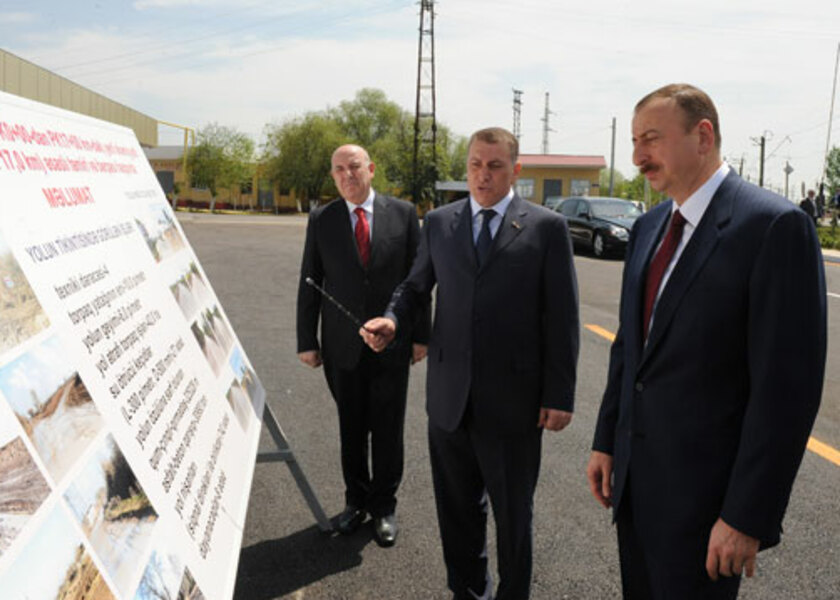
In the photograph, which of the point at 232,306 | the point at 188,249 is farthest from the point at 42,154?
the point at 232,306

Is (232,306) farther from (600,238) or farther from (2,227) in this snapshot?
(600,238)

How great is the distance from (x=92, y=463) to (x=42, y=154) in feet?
2.35

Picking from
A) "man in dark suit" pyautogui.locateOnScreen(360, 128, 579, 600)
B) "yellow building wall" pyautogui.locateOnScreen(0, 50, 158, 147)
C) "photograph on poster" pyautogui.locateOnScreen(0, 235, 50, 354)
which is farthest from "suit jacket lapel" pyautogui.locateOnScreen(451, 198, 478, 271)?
"yellow building wall" pyautogui.locateOnScreen(0, 50, 158, 147)

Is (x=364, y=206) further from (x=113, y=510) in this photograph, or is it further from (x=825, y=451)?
(x=825, y=451)

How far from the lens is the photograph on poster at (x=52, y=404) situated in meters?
1.08

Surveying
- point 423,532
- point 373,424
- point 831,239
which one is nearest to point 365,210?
point 373,424

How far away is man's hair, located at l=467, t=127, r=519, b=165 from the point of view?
8.61 feet

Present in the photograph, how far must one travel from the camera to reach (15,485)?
39.1 inches

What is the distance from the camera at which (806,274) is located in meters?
1.58

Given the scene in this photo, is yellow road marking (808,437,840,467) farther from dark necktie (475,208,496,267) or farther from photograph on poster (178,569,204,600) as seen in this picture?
photograph on poster (178,569,204,600)

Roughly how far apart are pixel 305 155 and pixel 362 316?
62.4 m

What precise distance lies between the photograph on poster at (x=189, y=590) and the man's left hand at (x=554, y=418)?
1.52 metres

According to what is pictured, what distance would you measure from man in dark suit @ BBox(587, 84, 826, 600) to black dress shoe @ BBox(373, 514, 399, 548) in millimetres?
1550

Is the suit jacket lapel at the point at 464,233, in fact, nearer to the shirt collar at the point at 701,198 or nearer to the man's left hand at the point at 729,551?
the shirt collar at the point at 701,198
